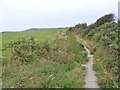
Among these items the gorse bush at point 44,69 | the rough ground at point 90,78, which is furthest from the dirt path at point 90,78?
the gorse bush at point 44,69

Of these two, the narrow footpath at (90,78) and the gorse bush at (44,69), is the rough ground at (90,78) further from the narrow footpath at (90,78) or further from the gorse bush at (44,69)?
the gorse bush at (44,69)

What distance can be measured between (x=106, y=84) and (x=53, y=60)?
562 centimetres

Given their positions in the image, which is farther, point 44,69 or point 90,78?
point 44,69

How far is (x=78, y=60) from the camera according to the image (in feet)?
59.8

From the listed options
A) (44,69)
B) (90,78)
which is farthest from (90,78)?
(44,69)

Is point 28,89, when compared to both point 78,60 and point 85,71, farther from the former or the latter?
point 78,60

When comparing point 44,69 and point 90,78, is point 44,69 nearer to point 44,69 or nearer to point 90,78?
point 44,69

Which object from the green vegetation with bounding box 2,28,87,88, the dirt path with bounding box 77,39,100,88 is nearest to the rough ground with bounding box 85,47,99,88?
the dirt path with bounding box 77,39,100,88

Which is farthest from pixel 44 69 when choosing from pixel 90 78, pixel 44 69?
pixel 90 78

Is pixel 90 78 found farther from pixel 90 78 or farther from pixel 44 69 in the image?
pixel 44 69

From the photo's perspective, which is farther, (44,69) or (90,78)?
(44,69)

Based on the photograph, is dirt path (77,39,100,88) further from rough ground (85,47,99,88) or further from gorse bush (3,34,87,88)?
gorse bush (3,34,87,88)

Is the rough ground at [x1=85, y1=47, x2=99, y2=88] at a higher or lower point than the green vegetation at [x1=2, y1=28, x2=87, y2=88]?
lower

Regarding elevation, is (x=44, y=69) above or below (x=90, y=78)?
above
